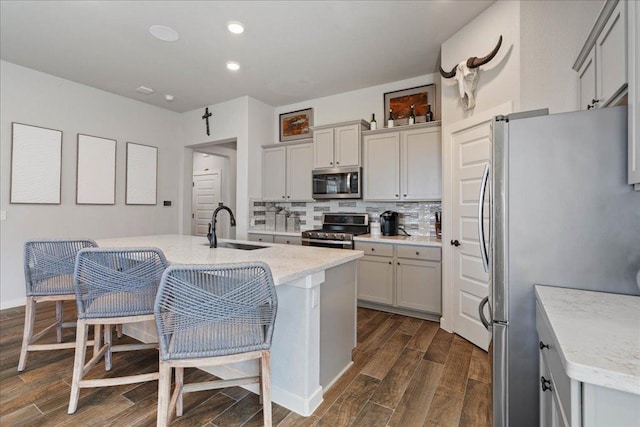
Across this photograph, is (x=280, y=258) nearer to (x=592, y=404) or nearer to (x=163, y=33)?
(x=592, y=404)

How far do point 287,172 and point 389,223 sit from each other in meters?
1.81

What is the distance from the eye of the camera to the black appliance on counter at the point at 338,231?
3748 millimetres

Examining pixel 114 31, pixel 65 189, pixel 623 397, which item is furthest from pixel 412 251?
pixel 65 189

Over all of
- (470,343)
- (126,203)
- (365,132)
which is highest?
(365,132)

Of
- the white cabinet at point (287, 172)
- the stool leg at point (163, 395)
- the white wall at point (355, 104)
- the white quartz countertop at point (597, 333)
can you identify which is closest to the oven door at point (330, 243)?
the white cabinet at point (287, 172)

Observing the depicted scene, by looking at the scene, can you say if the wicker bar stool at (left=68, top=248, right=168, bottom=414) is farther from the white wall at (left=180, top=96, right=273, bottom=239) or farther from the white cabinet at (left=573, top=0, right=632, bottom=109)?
the white wall at (left=180, top=96, right=273, bottom=239)

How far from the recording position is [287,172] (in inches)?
182

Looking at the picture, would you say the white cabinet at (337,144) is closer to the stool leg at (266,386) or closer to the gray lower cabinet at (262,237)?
the gray lower cabinet at (262,237)

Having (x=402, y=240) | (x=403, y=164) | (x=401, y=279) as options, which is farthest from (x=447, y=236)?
(x=403, y=164)

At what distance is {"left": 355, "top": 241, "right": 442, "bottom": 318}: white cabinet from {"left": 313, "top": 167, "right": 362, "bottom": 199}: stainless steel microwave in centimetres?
74

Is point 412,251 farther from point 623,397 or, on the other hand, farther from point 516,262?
point 623,397

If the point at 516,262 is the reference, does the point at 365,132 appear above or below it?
above

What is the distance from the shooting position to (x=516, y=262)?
138 centimetres

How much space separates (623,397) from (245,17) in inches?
127
